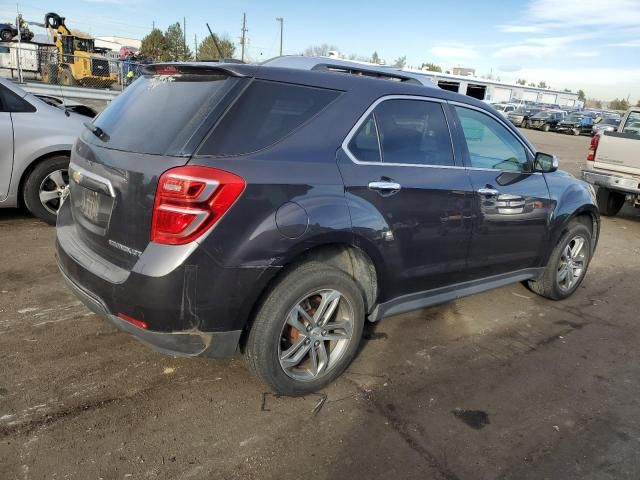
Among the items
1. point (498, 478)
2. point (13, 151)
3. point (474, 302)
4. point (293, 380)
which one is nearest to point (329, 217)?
point (293, 380)

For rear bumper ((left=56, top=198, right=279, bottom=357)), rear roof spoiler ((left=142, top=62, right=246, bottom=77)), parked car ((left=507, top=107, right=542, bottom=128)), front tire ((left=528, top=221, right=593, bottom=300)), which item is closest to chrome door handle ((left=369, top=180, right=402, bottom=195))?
rear bumper ((left=56, top=198, right=279, bottom=357))

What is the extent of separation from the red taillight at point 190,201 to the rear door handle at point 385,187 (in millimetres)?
909

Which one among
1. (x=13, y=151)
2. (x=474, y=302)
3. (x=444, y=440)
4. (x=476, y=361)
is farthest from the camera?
(x=13, y=151)

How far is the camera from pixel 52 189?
5785mm

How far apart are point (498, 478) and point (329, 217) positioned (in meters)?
1.55

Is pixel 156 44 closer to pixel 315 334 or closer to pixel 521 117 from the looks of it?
pixel 521 117

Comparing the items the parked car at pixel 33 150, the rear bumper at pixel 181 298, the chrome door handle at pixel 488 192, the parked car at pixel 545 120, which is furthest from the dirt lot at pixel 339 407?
the parked car at pixel 545 120

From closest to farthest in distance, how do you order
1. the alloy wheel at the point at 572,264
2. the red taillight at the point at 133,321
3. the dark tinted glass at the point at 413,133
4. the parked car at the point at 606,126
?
the red taillight at the point at 133,321 → the dark tinted glass at the point at 413,133 → the alloy wheel at the point at 572,264 → the parked car at the point at 606,126

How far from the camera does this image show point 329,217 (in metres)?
2.86

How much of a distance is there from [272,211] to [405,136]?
1206 mm

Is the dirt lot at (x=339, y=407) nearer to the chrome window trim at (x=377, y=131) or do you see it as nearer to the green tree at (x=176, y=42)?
the chrome window trim at (x=377, y=131)

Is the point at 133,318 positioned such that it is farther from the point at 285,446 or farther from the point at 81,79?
the point at 81,79

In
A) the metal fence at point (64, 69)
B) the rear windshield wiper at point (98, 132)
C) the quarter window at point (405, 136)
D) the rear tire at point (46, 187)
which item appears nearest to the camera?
the rear windshield wiper at point (98, 132)

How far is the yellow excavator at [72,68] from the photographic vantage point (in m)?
A: 17.4
